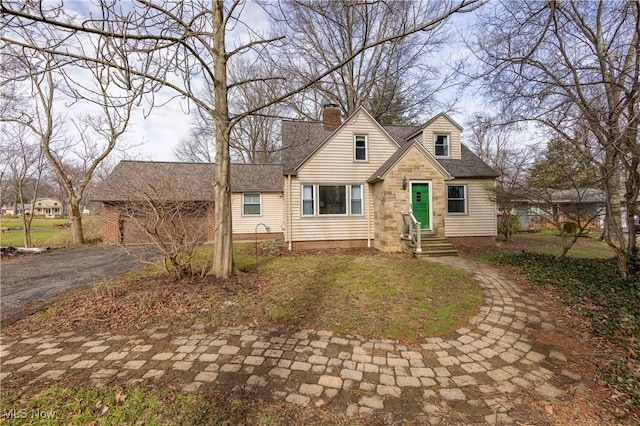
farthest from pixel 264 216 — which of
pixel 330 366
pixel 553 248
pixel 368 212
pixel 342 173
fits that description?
pixel 553 248

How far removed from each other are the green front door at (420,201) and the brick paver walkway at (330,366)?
7.31m

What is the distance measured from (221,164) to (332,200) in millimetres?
6765

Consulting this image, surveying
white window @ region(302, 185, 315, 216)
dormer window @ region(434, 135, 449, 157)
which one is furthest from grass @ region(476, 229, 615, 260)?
white window @ region(302, 185, 315, 216)

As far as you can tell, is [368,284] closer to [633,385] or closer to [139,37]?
[633,385]

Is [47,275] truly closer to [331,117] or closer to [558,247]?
[331,117]

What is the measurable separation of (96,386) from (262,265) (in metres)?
5.87

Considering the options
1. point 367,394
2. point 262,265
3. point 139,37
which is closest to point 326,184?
point 262,265

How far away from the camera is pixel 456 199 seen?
13.0 m

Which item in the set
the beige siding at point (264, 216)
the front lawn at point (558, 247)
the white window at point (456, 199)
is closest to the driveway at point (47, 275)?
the beige siding at point (264, 216)

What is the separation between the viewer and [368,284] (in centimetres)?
630

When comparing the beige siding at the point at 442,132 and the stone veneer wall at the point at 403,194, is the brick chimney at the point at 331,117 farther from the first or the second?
the stone veneer wall at the point at 403,194

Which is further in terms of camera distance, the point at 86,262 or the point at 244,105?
the point at 244,105

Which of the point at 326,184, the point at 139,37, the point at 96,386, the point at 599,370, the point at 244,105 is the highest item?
the point at 244,105

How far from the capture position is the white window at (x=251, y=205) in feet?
55.9
